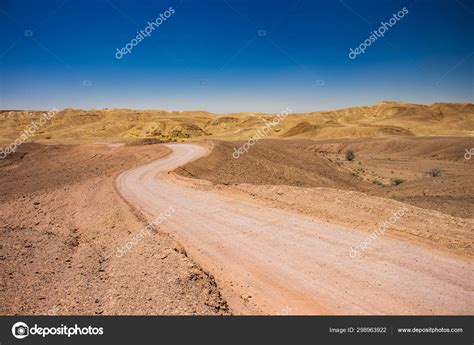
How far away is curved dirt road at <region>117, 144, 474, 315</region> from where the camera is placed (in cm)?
650

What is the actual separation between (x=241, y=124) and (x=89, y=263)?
330ft

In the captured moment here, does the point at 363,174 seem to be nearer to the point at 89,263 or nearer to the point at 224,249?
the point at 224,249

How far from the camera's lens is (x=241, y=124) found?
108 meters

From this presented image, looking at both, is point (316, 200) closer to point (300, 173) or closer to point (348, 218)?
point (348, 218)

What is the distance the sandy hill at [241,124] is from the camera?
7638 centimetres

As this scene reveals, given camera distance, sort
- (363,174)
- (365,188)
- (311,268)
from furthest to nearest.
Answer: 1. (363,174)
2. (365,188)
3. (311,268)

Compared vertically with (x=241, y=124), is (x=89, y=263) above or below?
below

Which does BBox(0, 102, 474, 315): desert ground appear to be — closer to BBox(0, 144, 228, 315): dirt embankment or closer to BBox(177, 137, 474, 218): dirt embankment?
BBox(0, 144, 228, 315): dirt embankment

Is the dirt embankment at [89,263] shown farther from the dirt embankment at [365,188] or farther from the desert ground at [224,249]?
the dirt embankment at [365,188]

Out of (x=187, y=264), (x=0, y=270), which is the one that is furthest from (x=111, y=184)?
(x=187, y=264)

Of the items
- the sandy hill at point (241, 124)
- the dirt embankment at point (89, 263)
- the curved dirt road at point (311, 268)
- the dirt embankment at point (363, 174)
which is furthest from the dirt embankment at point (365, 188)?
the sandy hill at point (241, 124)

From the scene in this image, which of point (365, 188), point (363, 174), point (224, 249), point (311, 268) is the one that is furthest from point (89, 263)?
point (363, 174)

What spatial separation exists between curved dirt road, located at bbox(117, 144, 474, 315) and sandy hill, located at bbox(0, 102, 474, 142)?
Answer: 51.8m
